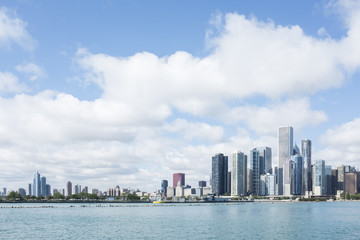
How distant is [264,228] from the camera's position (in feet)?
431

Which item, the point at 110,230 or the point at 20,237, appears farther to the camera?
the point at 110,230

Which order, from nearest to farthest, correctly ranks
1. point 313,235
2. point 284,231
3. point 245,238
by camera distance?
point 245,238 → point 313,235 → point 284,231

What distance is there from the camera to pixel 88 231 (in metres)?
126

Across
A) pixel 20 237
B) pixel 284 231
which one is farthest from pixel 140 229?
pixel 284 231

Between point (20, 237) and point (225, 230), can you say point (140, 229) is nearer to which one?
point (225, 230)

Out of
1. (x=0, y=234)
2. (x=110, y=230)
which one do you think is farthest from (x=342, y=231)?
(x=0, y=234)

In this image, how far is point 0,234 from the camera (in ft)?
394

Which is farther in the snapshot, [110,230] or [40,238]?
[110,230]

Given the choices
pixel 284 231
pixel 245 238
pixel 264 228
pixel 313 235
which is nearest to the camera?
pixel 245 238

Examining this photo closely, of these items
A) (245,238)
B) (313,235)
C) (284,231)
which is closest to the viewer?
(245,238)

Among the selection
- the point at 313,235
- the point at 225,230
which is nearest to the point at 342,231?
the point at 313,235

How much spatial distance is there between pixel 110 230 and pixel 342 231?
2759 inches

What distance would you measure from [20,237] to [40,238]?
22.6 ft

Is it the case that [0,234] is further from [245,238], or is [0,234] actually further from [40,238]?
[245,238]
